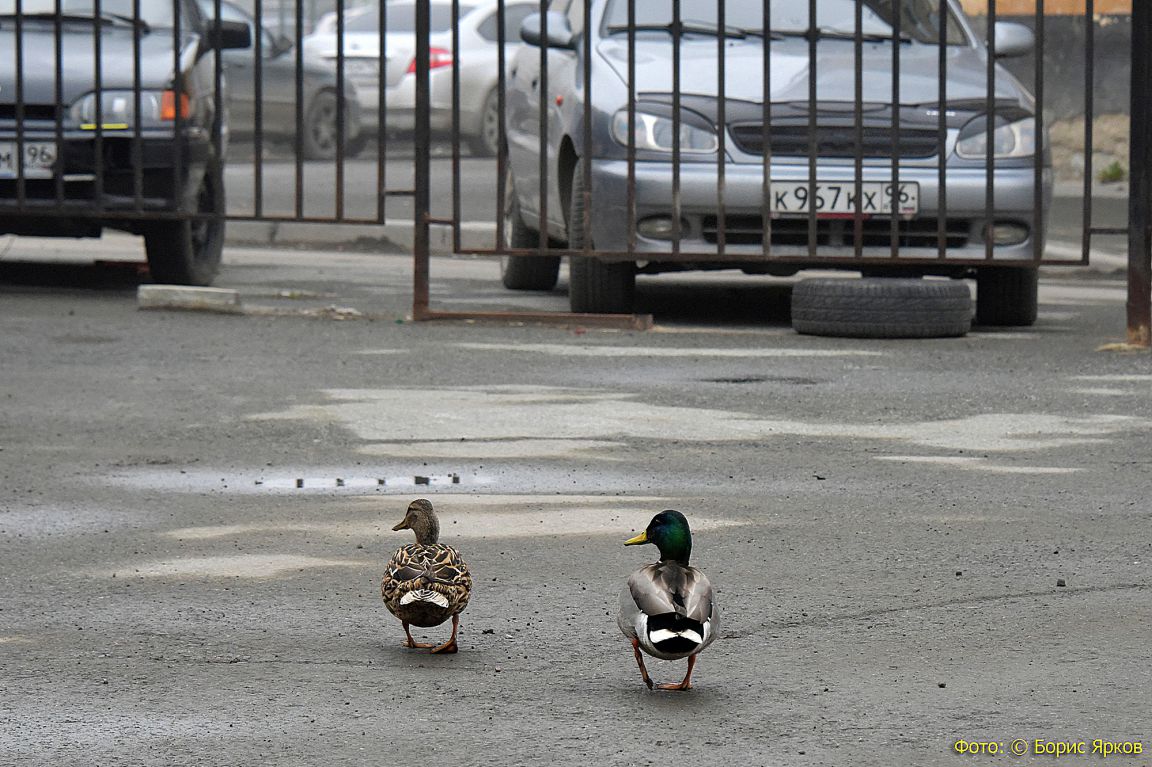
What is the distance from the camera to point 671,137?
10.4 meters

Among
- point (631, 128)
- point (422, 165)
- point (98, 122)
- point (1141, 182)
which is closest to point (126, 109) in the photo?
point (98, 122)

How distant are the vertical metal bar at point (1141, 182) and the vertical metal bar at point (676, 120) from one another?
1979mm

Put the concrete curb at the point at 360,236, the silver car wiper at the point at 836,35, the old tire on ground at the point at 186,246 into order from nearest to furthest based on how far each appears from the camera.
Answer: the silver car wiper at the point at 836,35, the old tire on ground at the point at 186,246, the concrete curb at the point at 360,236

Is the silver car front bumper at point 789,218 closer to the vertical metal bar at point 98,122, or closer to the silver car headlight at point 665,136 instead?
the silver car headlight at point 665,136

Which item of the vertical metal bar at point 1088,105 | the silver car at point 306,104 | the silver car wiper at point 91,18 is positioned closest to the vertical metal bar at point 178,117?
the silver car wiper at point 91,18

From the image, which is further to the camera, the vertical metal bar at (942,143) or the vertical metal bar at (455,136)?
the vertical metal bar at (455,136)

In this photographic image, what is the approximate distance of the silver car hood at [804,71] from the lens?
34.4ft

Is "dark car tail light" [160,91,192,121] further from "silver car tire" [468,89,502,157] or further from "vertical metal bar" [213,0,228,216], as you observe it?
"silver car tire" [468,89,502,157]

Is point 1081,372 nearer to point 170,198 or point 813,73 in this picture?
point 813,73

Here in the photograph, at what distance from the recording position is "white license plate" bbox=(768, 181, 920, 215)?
10273 mm

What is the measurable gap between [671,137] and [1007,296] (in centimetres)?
185

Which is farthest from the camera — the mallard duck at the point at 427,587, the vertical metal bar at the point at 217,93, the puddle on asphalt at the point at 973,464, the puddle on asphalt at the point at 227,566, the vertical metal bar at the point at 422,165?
the vertical metal bar at the point at 217,93

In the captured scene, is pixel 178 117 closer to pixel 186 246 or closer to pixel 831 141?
pixel 186 246

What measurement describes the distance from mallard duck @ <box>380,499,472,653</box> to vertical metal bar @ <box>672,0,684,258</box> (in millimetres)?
5935
